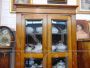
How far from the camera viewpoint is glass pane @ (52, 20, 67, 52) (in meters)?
3.10

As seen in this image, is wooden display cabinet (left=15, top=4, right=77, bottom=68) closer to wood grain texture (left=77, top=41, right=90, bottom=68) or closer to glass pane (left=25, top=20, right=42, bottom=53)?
glass pane (left=25, top=20, right=42, bottom=53)

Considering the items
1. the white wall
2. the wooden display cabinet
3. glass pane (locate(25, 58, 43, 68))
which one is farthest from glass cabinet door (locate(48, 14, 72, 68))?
the white wall

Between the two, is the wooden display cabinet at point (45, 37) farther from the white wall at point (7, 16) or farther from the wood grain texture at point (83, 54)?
the white wall at point (7, 16)

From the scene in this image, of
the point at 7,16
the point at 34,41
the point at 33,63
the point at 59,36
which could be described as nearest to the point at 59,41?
the point at 59,36

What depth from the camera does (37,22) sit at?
3.10m

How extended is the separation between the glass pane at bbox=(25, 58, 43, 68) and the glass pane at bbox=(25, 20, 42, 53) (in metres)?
0.12

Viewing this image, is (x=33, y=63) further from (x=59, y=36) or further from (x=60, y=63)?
(x=59, y=36)

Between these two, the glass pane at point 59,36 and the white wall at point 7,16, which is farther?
the white wall at point 7,16

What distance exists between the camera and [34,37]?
10.1 ft

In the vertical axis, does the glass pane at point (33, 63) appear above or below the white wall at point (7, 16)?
below

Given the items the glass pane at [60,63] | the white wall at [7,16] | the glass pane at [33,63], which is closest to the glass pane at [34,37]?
the glass pane at [33,63]

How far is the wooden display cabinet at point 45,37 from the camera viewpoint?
304 cm

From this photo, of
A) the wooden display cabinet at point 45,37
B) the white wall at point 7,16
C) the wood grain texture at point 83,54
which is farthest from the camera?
the white wall at point 7,16

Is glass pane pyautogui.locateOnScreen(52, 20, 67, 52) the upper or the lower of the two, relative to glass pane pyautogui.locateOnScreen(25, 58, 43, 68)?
upper
